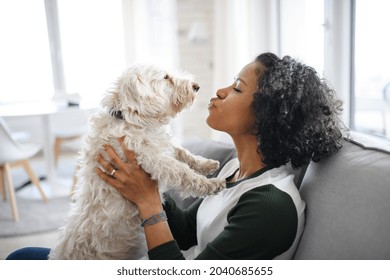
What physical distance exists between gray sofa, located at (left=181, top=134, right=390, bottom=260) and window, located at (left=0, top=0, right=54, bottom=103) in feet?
6.50

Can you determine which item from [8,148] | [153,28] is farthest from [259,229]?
[153,28]

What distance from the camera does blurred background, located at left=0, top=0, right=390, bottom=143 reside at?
9.21 feet

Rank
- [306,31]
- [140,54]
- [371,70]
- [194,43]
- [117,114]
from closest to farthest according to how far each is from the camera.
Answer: [117,114], [371,70], [306,31], [140,54], [194,43]

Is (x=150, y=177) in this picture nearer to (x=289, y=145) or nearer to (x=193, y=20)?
(x=289, y=145)

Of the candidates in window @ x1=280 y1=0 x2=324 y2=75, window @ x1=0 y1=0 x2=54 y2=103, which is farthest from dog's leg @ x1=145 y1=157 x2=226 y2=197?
window @ x1=280 y1=0 x2=324 y2=75

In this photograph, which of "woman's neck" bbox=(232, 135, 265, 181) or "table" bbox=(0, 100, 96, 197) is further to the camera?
"table" bbox=(0, 100, 96, 197)

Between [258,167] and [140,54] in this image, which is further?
[140,54]

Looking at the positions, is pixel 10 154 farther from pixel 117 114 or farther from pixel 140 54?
pixel 117 114

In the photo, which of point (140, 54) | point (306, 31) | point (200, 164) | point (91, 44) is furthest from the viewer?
point (91, 44)

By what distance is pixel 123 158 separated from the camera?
138 cm

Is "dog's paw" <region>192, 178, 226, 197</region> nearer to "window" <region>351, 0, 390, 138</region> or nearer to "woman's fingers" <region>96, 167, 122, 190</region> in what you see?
"woman's fingers" <region>96, 167, 122, 190</region>

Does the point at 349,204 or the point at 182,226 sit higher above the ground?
the point at 349,204

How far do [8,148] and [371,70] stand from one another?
121 inches
